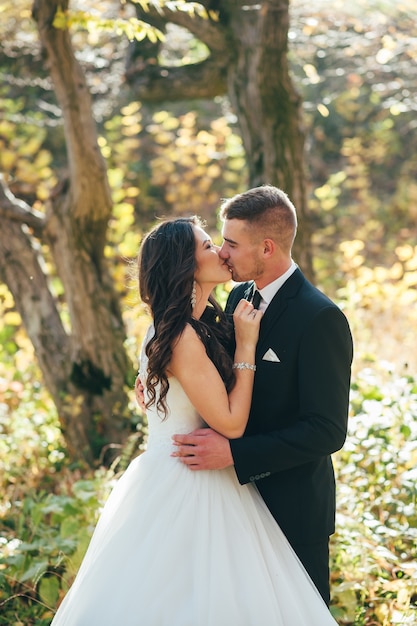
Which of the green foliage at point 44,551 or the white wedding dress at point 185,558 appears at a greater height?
the white wedding dress at point 185,558

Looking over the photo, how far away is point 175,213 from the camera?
38.0 feet

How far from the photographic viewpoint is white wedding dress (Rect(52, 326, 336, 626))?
2.69m

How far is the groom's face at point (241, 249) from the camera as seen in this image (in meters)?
3.09

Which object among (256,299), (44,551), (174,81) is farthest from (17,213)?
(256,299)

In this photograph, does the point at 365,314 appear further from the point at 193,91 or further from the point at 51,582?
the point at 51,582

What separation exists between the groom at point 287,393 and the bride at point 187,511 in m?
0.07

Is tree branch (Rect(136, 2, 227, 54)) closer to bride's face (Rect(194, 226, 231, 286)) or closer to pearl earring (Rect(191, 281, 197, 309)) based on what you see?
bride's face (Rect(194, 226, 231, 286))

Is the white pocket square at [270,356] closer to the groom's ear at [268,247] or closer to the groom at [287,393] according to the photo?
the groom at [287,393]

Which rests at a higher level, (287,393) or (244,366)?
(244,366)

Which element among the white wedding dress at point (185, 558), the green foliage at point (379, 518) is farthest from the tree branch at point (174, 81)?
the white wedding dress at point (185, 558)

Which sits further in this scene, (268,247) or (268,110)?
(268,110)

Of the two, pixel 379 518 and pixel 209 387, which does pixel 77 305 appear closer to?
pixel 379 518

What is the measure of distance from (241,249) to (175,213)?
859 centimetres

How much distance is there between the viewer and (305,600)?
285 centimetres
